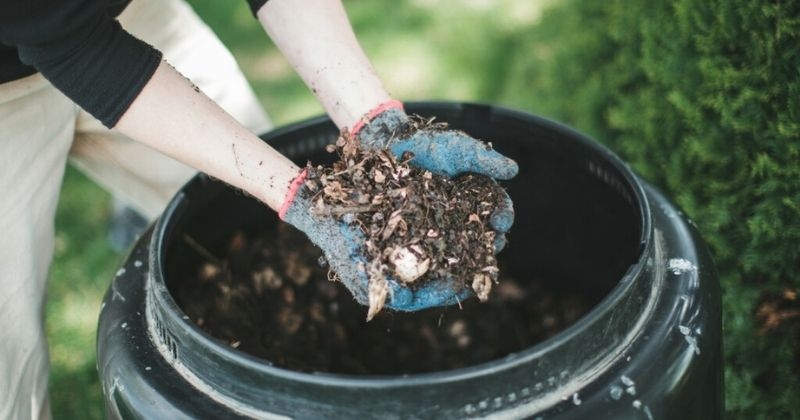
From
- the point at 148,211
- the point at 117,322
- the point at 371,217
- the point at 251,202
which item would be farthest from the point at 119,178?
the point at 371,217

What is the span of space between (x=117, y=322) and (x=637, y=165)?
4.90 ft

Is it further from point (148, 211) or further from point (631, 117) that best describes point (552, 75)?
point (148, 211)

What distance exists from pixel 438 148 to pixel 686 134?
3.01 feet

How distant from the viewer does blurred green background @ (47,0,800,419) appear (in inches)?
69.0

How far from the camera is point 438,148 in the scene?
1.43 m

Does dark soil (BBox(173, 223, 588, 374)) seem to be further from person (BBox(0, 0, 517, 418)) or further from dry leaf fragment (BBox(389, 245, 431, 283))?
dry leaf fragment (BBox(389, 245, 431, 283))

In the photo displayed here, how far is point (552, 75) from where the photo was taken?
278 cm

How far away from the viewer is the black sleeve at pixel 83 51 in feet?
4.05

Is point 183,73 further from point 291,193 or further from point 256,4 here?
point 291,193

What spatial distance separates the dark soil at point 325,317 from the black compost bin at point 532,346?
3.1 inches

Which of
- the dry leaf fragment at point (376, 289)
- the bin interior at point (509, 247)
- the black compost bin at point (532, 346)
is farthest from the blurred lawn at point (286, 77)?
the dry leaf fragment at point (376, 289)

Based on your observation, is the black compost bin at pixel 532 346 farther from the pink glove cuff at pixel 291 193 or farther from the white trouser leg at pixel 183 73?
the white trouser leg at pixel 183 73

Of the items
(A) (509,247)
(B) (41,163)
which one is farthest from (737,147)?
(B) (41,163)

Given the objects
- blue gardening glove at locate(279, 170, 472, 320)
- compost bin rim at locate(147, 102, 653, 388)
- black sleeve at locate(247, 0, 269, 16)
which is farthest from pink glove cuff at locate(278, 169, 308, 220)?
black sleeve at locate(247, 0, 269, 16)
